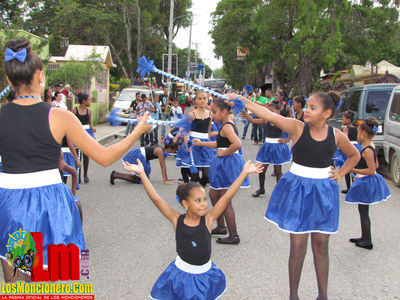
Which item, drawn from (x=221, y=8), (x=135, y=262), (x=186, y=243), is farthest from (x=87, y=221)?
(x=221, y=8)

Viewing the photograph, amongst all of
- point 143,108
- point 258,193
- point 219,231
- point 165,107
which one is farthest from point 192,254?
point 165,107

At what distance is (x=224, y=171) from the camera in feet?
18.1

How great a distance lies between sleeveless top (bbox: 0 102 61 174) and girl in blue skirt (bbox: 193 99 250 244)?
118 inches

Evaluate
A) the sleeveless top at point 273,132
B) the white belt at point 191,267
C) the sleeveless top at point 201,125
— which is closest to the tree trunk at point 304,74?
the sleeveless top at point 273,132

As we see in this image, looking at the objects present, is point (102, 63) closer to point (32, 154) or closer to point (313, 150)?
point (313, 150)

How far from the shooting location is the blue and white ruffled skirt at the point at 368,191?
17.2 feet

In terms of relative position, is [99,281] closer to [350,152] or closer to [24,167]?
[24,167]

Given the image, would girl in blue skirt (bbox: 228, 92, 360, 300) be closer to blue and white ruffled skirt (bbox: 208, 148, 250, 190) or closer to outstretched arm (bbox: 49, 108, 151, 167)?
outstretched arm (bbox: 49, 108, 151, 167)

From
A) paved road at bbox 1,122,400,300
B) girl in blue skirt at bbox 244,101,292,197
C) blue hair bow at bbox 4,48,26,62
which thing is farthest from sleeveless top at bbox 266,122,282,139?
blue hair bow at bbox 4,48,26,62

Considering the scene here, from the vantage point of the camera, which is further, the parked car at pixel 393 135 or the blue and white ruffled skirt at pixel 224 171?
the parked car at pixel 393 135

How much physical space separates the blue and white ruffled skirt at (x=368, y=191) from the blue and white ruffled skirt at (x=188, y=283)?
2.78 metres

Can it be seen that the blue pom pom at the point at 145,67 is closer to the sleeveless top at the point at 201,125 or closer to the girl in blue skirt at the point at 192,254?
the girl in blue skirt at the point at 192,254

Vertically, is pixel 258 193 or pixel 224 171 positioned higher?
pixel 224 171

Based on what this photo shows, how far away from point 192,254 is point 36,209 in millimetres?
1186
